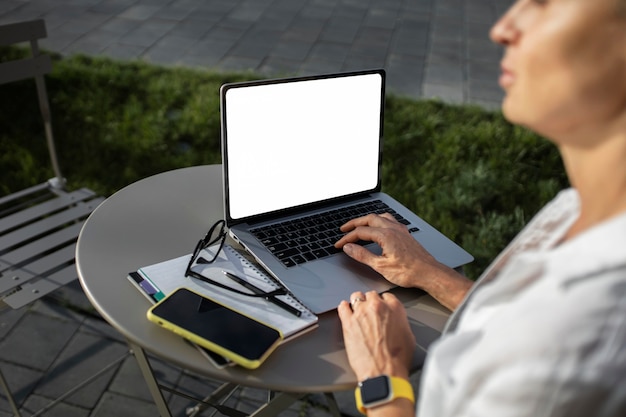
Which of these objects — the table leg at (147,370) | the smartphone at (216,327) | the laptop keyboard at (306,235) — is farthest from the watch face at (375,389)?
the table leg at (147,370)

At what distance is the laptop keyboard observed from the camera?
1.59 meters

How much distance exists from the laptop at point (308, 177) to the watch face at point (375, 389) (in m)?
0.27

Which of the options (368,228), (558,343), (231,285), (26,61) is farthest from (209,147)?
(558,343)

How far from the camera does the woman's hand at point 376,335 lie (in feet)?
4.10

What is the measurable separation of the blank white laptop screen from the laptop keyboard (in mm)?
67

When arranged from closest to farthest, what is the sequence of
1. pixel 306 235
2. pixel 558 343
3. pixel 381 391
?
pixel 558 343, pixel 381 391, pixel 306 235

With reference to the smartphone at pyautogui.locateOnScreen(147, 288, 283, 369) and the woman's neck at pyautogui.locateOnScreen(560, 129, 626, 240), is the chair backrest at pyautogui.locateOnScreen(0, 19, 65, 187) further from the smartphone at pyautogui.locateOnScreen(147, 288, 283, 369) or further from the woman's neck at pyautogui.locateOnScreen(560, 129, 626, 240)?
the woman's neck at pyautogui.locateOnScreen(560, 129, 626, 240)

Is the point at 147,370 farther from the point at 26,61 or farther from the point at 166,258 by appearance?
the point at 26,61

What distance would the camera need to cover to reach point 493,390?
29.4 inches

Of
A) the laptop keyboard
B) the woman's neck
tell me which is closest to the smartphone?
the laptop keyboard

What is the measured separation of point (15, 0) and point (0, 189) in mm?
3432

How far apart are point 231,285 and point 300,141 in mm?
515

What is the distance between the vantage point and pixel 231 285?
1.44m

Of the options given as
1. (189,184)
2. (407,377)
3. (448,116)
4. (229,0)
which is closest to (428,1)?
(229,0)
